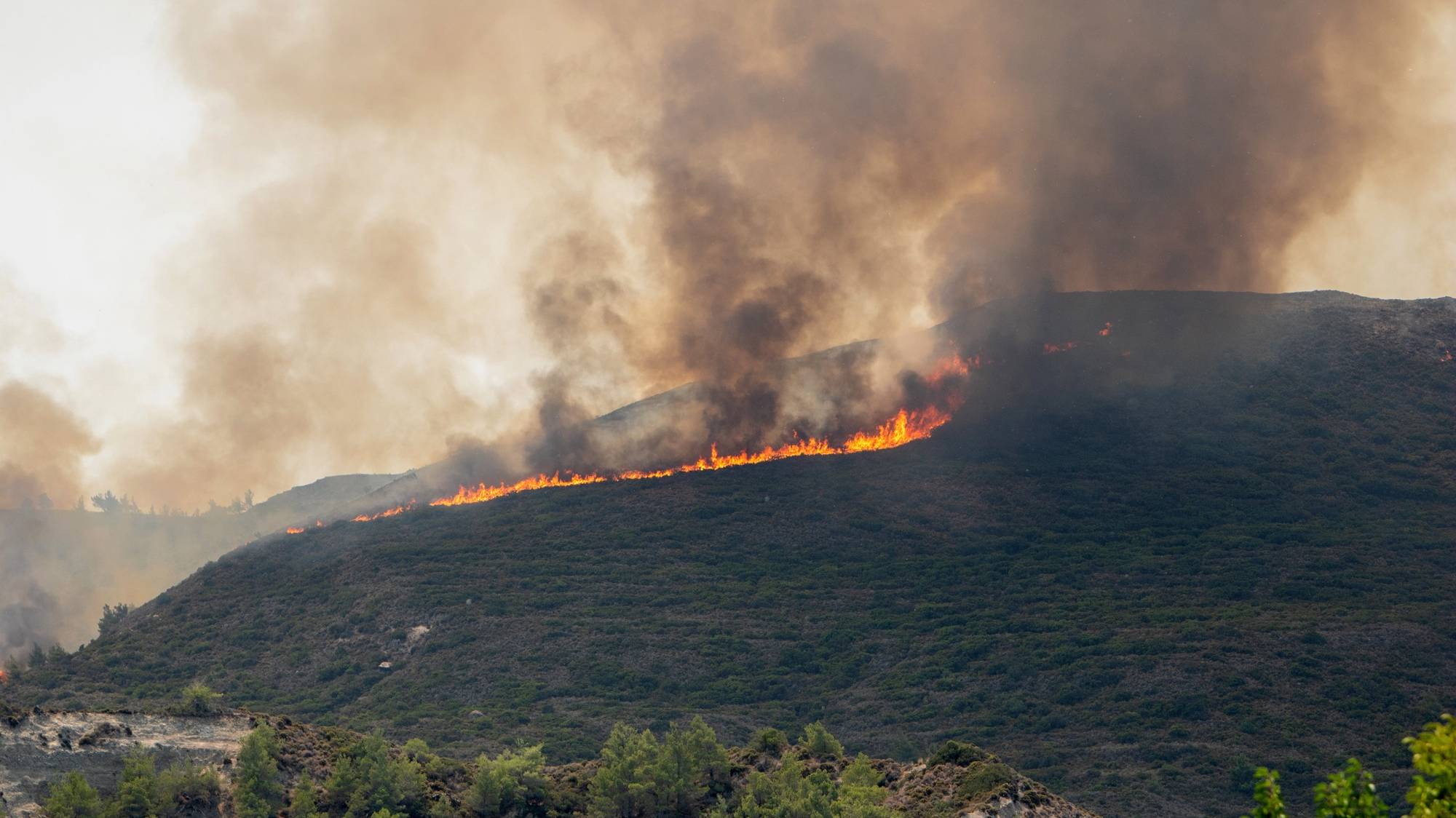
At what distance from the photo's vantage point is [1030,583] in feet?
401

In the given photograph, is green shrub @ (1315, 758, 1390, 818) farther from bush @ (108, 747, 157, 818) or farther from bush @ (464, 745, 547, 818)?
bush @ (108, 747, 157, 818)

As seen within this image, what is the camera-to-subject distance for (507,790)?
62125mm

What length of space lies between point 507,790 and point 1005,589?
6873 cm

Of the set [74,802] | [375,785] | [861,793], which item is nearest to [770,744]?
[861,793]

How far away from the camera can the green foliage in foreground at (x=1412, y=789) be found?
23.6 m

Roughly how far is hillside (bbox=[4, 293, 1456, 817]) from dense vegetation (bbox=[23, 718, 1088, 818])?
2538 cm

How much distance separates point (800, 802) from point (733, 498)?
8778cm

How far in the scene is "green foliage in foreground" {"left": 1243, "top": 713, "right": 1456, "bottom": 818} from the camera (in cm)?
2359

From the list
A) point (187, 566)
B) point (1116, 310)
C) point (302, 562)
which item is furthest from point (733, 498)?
point (187, 566)

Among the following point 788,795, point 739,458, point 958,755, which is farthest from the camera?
point 739,458

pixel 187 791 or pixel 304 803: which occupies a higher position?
pixel 187 791

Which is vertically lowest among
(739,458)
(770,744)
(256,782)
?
(770,744)

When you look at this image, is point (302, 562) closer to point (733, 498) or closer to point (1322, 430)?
point (733, 498)

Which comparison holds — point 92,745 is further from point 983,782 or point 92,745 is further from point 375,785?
point 983,782
